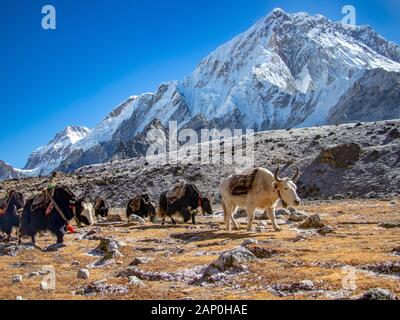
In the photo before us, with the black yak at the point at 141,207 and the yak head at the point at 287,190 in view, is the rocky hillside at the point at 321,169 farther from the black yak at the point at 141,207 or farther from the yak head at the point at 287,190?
the yak head at the point at 287,190

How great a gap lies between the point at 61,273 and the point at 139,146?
179018 mm

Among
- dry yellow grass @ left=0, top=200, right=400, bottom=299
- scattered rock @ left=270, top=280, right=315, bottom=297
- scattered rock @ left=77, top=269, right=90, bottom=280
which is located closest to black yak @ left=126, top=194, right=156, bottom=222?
dry yellow grass @ left=0, top=200, right=400, bottom=299

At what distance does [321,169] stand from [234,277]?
116ft

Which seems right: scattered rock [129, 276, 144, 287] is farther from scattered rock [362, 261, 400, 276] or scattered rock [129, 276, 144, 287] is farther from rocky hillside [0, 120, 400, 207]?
rocky hillside [0, 120, 400, 207]

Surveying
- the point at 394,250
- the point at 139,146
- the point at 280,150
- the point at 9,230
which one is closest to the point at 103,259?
the point at 394,250

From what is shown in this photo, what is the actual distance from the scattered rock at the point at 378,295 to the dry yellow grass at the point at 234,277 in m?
0.31

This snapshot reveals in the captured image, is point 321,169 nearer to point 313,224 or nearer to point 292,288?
point 313,224

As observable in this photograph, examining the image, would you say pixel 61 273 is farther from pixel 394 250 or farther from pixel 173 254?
pixel 394 250

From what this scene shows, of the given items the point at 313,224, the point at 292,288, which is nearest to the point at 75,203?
the point at 313,224

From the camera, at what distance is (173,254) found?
12094 millimetres

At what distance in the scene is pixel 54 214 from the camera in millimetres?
14781

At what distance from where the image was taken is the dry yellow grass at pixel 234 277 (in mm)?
7555

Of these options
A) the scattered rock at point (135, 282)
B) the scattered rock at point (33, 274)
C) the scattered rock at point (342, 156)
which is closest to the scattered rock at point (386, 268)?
the scattered rock at point (135, 282)
